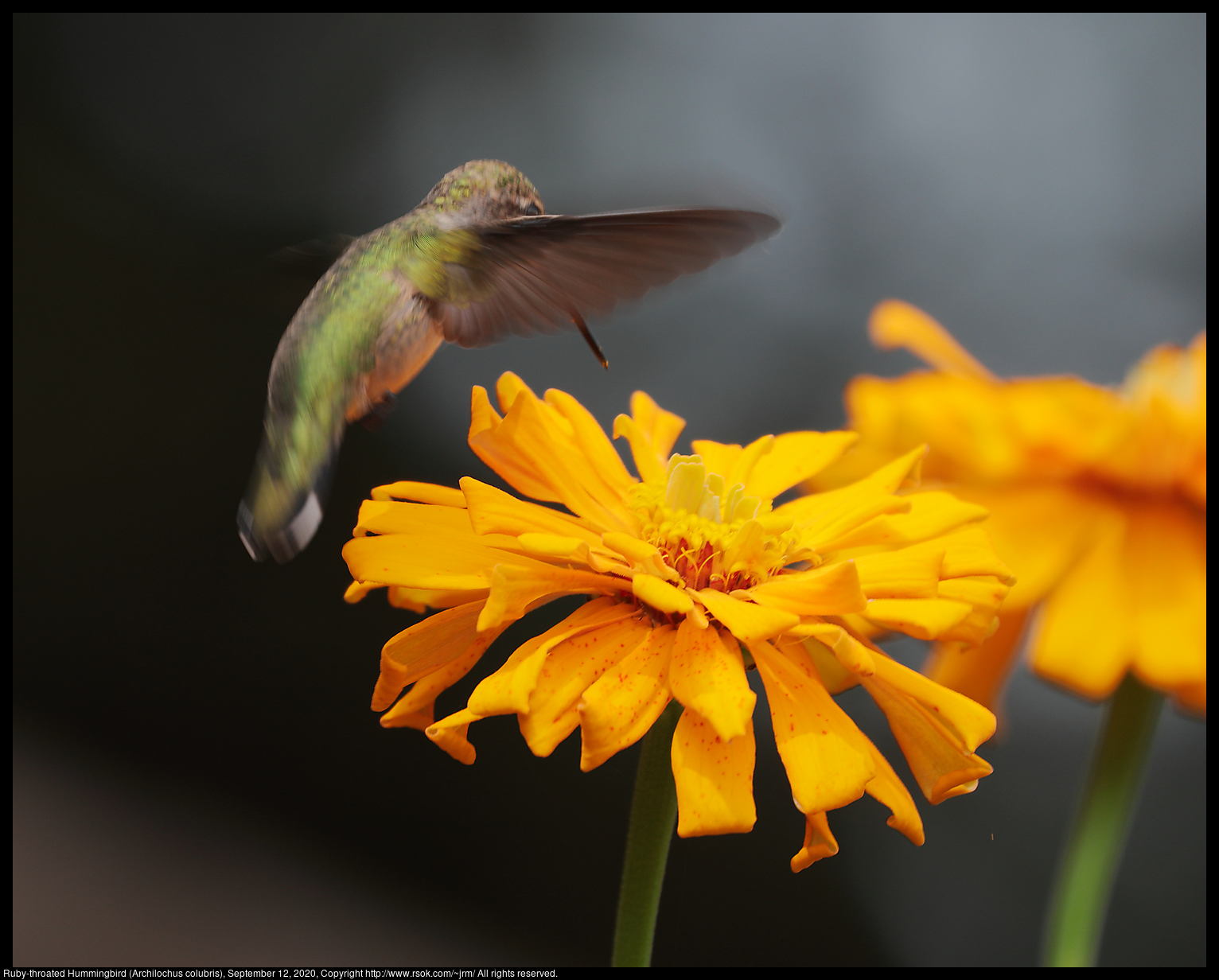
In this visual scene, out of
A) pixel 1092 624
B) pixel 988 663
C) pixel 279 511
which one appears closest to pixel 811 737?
pixel 279 511

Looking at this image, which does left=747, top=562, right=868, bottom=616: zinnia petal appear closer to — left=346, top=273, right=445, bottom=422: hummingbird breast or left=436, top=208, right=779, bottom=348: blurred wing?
left=436, top=208, right=779, bottom=348: blurred wing

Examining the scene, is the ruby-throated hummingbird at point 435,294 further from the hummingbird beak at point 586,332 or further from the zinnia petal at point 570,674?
the zinnia petal at point 570,674

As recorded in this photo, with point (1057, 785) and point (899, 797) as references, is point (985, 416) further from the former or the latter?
point (1057, 785)

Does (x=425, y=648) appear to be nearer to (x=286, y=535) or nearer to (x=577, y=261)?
(x=286, y=535)

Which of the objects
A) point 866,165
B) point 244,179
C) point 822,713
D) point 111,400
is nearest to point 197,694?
point 111,400

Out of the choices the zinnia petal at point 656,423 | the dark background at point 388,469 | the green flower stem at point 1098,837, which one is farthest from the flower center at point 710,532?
the dark background at point 388,469
